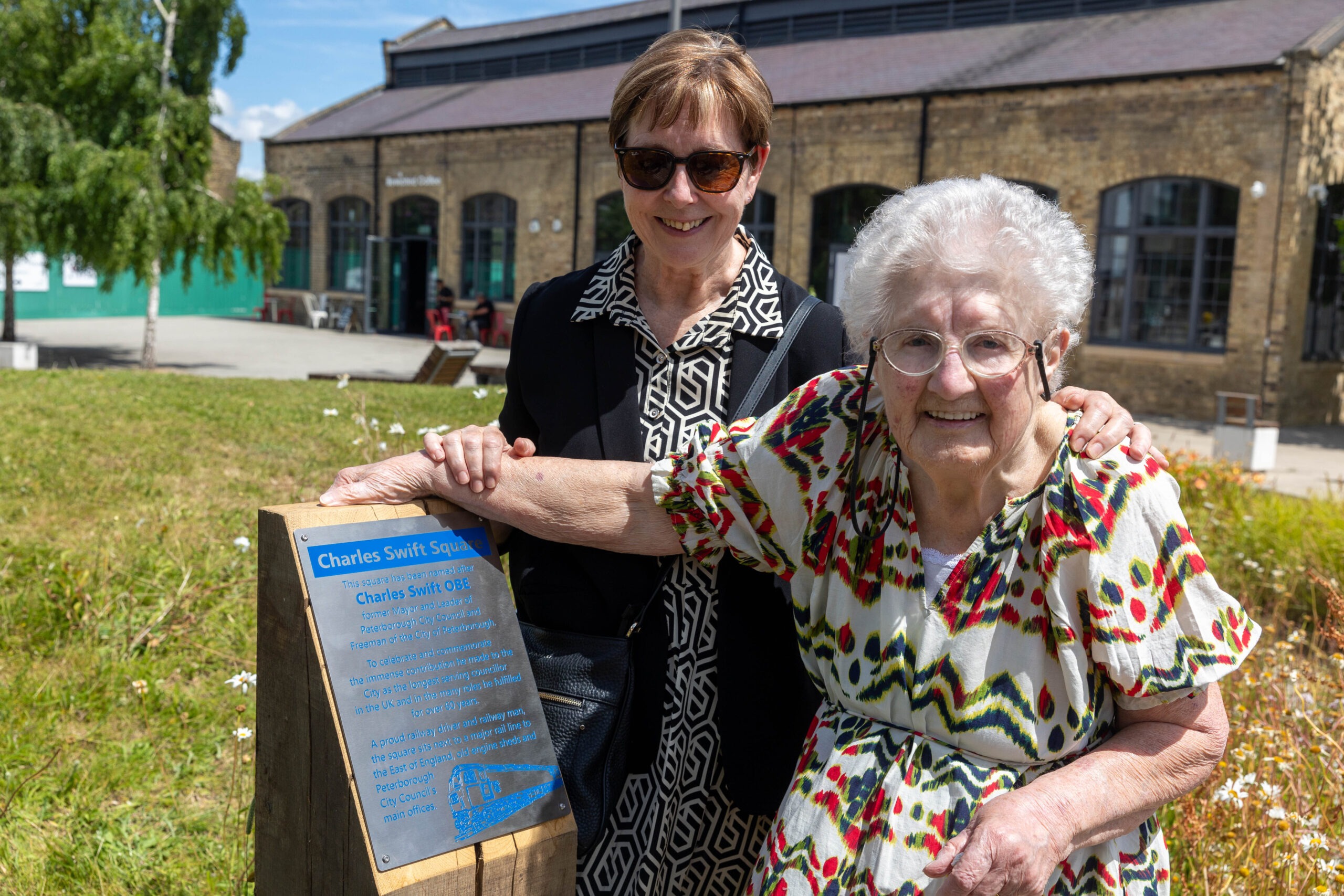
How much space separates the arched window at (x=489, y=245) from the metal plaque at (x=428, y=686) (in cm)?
2647

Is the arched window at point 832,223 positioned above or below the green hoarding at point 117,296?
above

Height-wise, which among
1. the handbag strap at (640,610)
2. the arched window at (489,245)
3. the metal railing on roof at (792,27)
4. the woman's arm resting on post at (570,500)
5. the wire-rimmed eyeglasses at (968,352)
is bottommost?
the handbag strap at (640,610)

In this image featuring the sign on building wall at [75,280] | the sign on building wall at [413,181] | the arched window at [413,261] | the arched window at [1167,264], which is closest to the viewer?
the arched window at [1167,264]

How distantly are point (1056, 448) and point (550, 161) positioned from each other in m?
25.5

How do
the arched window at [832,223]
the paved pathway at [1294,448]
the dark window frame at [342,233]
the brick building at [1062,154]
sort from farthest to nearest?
the dark window frame at [342,233], the arched window at [832,223], the brick building at [1062,154], the paved pathway at [1294,448]

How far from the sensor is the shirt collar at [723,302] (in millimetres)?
2180

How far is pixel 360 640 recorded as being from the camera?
1805 millimetres

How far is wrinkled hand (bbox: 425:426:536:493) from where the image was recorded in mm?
2039

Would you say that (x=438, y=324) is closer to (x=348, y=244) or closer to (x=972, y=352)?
(x=348, y=244)

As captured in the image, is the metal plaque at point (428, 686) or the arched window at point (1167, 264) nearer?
the metal plaque at point (428, 686)

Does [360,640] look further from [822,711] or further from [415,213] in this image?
[415,213]

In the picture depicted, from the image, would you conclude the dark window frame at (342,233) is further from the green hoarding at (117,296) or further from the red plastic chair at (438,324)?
the red plastic chair at (438,324)

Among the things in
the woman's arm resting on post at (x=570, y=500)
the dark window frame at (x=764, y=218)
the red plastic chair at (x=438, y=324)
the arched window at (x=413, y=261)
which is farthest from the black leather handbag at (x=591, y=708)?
the arched window at (x=413, y=261)

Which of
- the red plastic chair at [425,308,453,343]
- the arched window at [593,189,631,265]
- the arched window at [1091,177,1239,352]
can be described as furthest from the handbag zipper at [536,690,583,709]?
the red plastic chair at [425,308,453,343]
